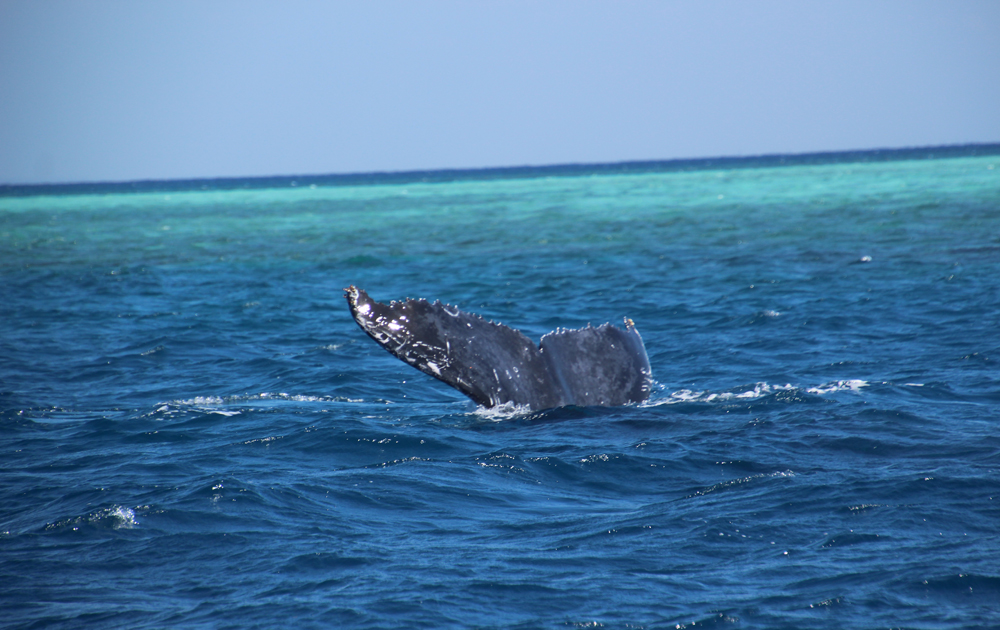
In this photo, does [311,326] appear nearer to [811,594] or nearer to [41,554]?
[41,554]

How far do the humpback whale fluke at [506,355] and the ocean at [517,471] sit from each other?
291 millimetres

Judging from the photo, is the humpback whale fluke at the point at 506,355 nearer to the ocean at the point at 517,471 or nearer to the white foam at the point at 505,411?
the white foam at the point at 505,411

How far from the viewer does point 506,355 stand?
8.91m

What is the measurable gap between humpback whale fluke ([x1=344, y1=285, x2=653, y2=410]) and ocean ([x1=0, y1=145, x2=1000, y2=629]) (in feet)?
0.96

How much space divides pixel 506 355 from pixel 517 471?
124 centimetres

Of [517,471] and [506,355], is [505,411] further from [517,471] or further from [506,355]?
[517,471]

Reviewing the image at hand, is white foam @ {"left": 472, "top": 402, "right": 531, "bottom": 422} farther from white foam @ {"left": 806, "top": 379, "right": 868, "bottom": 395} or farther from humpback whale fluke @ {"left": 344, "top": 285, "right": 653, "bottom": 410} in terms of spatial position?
white foam @ {"left": 806, "top": 379, "right": 868, "bottom": 395}

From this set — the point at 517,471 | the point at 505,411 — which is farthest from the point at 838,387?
the point at 517,471

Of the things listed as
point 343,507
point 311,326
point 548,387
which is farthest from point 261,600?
point 311,326

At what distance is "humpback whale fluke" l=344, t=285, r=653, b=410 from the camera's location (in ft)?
26.5

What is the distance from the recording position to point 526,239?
35188mm

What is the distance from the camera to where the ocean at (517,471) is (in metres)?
5.55

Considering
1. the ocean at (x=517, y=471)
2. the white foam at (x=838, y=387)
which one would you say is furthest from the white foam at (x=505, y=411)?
the white foam at (x=838, y=387)

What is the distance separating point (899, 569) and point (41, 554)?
211 inches
